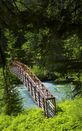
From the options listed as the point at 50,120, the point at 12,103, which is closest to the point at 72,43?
the point at 50,120

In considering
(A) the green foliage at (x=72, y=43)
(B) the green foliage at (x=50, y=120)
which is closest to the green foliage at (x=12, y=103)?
(B) the green foliage at (x=50, y=120)

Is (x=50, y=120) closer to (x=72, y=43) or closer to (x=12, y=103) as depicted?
(x=12, y=103)

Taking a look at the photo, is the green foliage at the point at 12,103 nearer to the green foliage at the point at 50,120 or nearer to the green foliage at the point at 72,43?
the green foliage at the point at 50,120

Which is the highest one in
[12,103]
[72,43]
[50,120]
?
[72,43]

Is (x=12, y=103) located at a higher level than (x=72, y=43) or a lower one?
lower

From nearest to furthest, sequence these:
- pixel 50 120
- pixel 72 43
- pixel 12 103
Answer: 1. pixel 72 43
2. pixel 50 120
3. pixel 12 103

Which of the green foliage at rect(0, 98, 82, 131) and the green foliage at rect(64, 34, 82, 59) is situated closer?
the green foliage at rect(64, 34, 82, 59)

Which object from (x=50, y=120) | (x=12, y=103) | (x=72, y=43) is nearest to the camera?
(x=72, y=43)

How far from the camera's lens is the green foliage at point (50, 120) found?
621 inches

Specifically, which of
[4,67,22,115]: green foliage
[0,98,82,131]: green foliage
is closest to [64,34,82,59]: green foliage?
[0,98,82,131]: green foliage

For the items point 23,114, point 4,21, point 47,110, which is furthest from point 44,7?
point 23,114

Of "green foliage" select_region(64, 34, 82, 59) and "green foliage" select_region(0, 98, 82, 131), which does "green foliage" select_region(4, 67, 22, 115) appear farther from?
"green foliage" select_region(64, 34, 82, 59)

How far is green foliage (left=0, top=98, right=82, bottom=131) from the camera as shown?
1577cm

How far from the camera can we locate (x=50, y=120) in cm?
1747
